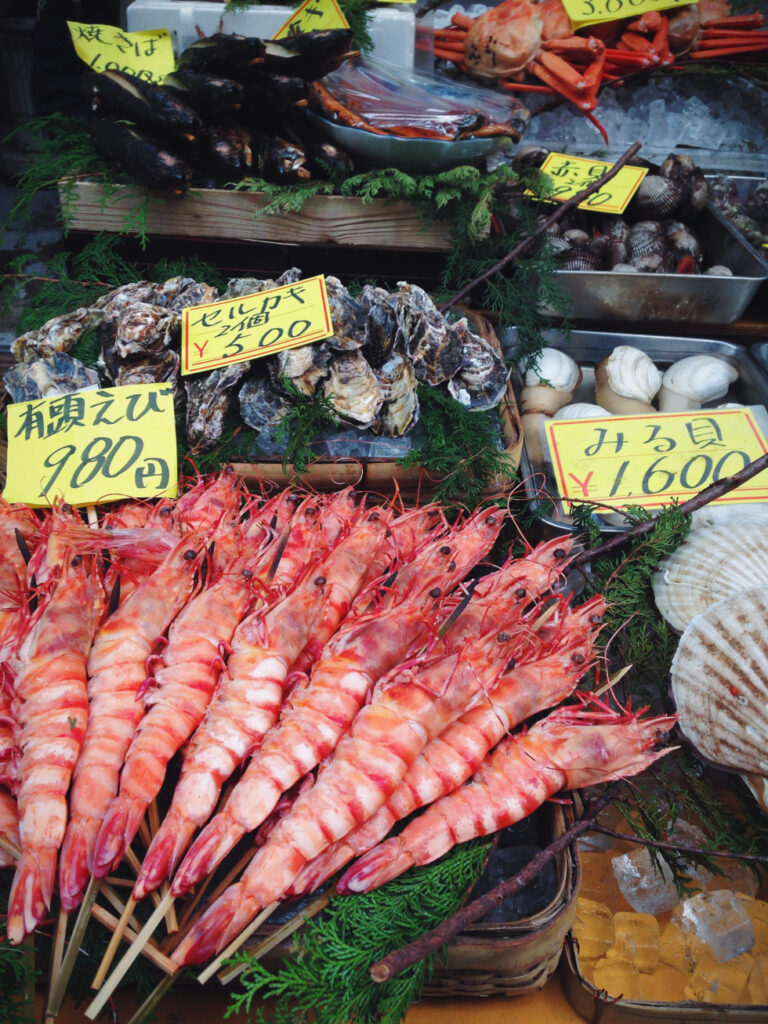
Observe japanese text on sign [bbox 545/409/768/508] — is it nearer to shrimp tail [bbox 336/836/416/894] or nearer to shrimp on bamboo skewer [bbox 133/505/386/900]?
shrimp on bamboo skewer [bbox 133/505/386/900]

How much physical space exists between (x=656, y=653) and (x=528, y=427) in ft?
3.33

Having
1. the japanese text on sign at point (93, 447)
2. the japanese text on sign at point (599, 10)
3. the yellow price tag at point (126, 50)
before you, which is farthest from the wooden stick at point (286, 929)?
the japanese text on sign at point (599, 10)

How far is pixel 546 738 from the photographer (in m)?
1.55

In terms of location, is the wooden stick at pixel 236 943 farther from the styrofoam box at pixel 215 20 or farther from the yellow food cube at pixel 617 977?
the styrofoam box at pixel 215 20

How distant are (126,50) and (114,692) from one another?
2961 mm

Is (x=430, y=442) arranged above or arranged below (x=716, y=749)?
above

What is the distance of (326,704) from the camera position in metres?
1.48

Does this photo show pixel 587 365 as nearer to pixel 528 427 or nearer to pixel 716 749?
pixel 528 427

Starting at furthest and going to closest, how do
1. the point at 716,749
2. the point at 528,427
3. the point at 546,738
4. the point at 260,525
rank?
the point at 528,427, the point at 260,525, the point at 716,749, the point at 546,738

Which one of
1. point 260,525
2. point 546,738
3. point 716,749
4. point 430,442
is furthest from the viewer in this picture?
point 430,442

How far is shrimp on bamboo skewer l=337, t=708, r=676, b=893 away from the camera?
4.55 ft

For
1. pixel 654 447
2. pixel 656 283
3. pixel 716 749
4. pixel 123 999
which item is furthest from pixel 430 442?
pixel 123 999

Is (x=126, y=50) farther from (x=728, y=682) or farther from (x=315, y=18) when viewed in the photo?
(x=728, y=682)

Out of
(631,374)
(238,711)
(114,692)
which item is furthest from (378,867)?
(631,374)
